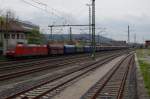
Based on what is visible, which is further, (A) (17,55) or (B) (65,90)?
(A) (17,55)

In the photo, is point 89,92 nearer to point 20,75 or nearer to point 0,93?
point 0,93

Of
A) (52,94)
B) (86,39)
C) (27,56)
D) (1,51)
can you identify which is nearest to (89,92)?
(52,94)

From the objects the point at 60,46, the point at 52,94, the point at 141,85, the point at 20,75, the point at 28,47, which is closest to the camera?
the point at 52,94

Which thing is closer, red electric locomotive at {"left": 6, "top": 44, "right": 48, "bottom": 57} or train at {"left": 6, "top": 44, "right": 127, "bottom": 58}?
red electric locomotive at {"left": 6, "top": 44, "right": 48, "bottom": 57}

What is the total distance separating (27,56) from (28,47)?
1.49 metres

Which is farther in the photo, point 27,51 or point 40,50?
point 40,50

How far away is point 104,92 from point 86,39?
350ft

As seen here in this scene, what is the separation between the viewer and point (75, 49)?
75.9m

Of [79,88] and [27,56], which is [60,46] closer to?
[27,56]

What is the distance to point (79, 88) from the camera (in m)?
18.8

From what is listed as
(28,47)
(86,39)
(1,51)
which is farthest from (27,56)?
(86,39)

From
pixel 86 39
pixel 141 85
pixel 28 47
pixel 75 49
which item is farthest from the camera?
pixel 86 39

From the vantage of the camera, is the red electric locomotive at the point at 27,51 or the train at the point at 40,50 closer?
the red electric locomotive at the point at 27,51

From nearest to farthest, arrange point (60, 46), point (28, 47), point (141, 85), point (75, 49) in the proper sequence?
point (141, 85)
point (28, 47)
point (60, 46)
point (75, 49)
